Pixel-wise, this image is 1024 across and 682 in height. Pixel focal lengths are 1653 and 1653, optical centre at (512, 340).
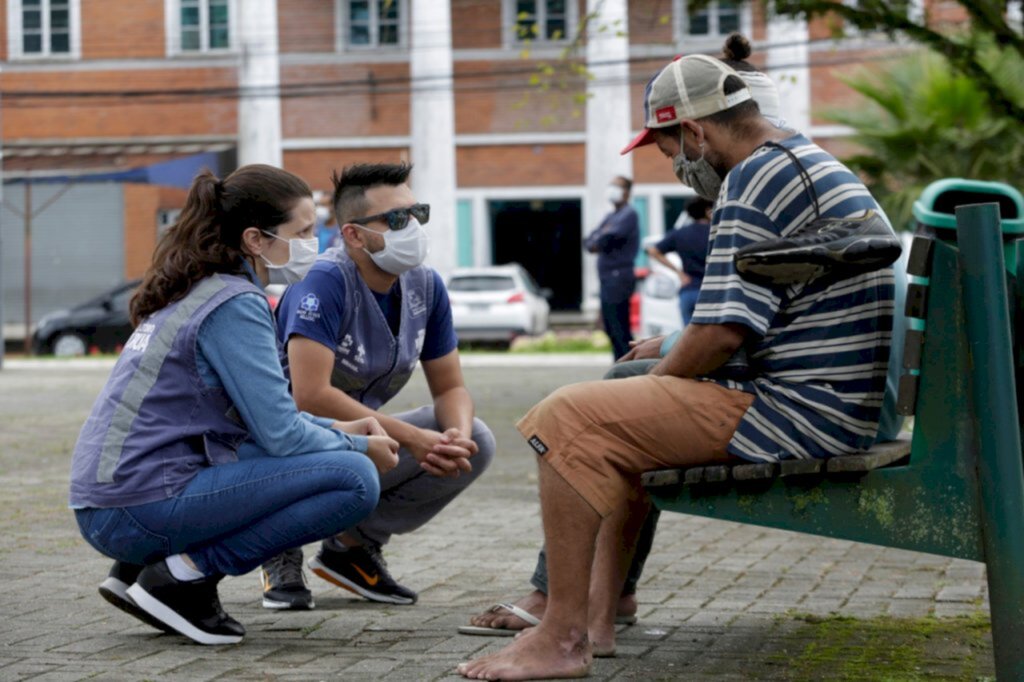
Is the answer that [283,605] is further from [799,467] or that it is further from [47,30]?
[47,30]

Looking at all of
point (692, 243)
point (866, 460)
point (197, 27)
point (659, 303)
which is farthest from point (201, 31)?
point (866, 460)

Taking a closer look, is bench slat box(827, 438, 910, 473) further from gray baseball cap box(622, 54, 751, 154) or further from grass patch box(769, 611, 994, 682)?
gray baseball cap box(622, 54, 751, 154)

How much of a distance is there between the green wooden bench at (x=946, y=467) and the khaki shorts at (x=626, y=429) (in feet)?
0.26

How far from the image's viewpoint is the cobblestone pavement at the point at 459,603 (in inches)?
176

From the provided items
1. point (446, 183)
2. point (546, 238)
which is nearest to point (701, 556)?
point (446, 183)

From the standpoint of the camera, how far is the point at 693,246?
1309 cm

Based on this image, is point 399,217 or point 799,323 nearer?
point 799,323

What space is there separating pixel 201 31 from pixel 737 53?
36.3 m

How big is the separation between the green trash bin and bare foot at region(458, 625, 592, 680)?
1.42 metres

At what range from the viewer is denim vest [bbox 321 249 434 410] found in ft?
→ 17.7

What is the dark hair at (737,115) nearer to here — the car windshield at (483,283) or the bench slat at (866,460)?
the bench slat at (866,460)

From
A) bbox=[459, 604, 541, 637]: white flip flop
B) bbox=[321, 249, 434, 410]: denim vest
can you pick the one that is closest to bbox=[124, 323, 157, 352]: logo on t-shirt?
bbox=[321, 249, 434, 410]: denim vest

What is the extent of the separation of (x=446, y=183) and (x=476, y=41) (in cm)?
438

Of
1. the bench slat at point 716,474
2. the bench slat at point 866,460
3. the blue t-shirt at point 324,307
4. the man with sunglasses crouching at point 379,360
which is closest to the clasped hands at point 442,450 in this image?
the man with sunglasses crouching at point 379,360
